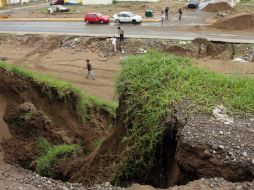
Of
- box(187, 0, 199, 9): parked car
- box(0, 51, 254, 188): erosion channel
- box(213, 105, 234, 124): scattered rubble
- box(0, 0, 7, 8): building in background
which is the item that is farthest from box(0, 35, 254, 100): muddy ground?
box(0, 0, 7, 8): building in background

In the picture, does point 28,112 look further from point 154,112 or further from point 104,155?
point 154,112

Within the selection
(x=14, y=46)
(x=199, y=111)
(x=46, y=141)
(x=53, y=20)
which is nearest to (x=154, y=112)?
(x=199, y=111)

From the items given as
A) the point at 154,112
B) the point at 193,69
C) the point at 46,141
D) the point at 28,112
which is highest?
the point at 193,69

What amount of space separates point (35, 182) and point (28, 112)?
6051 millimetres

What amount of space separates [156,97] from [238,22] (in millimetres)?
21930

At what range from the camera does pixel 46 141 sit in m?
14.4

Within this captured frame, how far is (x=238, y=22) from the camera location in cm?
3034

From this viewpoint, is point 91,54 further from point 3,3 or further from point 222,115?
point 3,3

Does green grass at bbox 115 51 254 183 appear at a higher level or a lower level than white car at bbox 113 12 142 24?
lower

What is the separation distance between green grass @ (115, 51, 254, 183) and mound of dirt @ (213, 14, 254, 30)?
19451 millimetres

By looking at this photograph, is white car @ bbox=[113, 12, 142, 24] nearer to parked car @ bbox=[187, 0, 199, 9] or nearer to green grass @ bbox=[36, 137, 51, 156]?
parked car @ bbox=[187, 0, 199, 9]

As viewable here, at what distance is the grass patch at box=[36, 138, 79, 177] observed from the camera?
12.8m

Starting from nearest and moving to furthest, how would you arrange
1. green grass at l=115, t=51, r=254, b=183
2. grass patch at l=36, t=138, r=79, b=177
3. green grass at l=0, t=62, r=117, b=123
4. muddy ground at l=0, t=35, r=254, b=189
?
muddy ground at l=0, t=35, r=254, b=189
green grass at l=115, t=51, r=254, b=183
grass patch at l=36, t=138, r=79, b=177
green grass at l=0, t=62, r=117, b=123

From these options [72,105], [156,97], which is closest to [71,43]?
[72,105]
